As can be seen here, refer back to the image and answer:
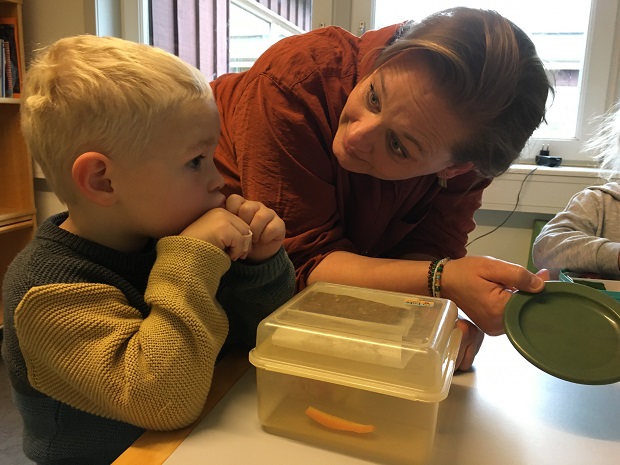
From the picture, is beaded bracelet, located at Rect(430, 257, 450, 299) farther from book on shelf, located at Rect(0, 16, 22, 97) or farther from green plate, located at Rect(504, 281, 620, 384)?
book on shelf, located at Rect(0, 16, 22, 97)

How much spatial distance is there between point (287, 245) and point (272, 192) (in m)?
0.09

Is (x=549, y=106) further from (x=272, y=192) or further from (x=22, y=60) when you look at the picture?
(x=22, y=60)

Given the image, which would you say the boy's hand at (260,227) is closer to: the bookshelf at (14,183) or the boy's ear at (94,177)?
the boy's ear at (94,177)

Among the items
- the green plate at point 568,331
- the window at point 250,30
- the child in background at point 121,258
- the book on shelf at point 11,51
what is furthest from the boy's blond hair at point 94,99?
the window at point 250,30

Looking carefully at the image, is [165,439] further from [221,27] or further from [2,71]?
[221,27]

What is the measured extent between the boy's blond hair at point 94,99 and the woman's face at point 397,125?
0.94 ft

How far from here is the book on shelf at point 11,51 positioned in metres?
2.09

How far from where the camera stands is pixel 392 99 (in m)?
0.78

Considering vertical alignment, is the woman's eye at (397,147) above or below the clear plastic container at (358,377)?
above

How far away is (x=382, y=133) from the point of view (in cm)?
81

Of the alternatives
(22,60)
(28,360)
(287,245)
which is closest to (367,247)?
(287,245)

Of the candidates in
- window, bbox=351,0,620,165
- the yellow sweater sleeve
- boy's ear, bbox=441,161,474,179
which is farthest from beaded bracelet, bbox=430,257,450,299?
window, bbox=351,0,620,165

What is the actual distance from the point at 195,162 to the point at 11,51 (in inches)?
74.6

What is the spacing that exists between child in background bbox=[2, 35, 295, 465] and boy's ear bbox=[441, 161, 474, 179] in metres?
0.39
